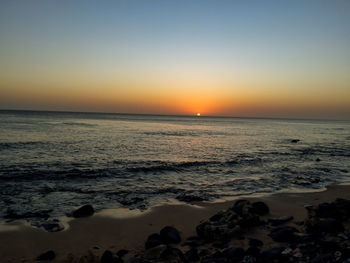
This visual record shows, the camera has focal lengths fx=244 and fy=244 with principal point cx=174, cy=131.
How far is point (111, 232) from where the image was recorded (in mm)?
7359

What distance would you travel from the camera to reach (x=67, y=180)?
43.7 ft

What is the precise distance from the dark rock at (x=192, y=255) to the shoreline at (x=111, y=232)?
1.18 m

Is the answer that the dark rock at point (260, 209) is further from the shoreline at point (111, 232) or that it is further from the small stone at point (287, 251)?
the small stone at point (287, 251)

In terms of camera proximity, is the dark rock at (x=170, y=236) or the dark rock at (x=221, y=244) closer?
the dark rock at (x=221, y=244)

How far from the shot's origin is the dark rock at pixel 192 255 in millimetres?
5434

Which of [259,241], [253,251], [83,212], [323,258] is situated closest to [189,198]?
[83,212]

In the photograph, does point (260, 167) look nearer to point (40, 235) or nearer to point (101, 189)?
point (101, 189)

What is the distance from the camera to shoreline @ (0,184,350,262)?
20.2 feet

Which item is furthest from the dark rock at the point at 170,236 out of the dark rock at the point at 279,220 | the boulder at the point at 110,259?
the dark rock at the point at 279,220

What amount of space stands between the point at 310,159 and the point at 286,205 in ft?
49.9

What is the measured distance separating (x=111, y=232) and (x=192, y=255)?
9.72 ft

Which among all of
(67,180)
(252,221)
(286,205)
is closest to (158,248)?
(252,221)

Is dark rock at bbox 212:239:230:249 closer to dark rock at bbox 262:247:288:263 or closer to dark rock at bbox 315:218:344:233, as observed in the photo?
dark rock at bbox 262:247:288:263

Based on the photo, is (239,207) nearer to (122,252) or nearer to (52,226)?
(122,252)
